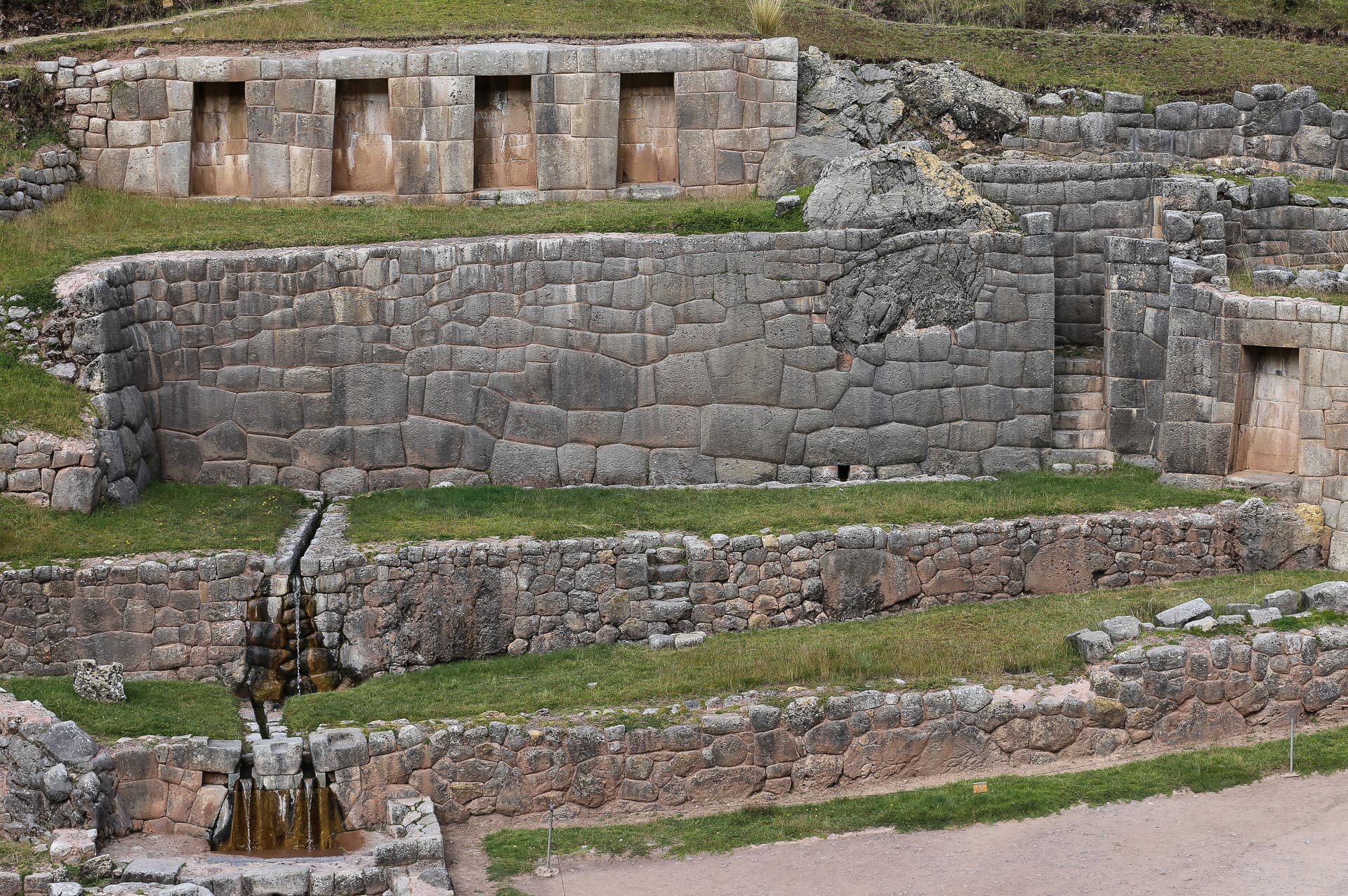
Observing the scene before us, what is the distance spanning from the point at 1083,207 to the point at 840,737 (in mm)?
9043

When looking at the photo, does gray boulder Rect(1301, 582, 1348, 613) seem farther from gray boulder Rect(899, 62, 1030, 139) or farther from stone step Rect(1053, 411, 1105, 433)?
gray boulder Rect(899, 62, 1030, 139)

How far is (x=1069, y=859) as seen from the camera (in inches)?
616

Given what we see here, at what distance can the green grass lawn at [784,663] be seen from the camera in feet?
58.0

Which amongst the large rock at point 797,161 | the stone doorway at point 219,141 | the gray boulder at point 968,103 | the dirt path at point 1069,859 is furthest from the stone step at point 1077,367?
the stone doorway at point 219,141

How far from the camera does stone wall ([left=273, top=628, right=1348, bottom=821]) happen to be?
16.8 metres

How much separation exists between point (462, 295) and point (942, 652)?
275 inches

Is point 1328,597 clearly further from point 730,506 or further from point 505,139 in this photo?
point 505,139

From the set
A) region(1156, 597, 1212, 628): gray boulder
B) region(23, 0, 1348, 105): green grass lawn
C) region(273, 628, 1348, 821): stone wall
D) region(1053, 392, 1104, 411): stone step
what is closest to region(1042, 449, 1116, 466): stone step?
region(1053, 392, 1104, 411): stone step

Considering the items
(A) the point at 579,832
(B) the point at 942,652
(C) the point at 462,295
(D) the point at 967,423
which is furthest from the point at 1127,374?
(A) the point at 579,832

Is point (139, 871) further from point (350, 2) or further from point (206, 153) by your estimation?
point (350, 2)

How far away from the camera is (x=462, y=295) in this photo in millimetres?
22094

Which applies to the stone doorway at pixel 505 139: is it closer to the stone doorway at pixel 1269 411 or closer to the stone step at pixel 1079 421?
the stone step at pixel 1079 421

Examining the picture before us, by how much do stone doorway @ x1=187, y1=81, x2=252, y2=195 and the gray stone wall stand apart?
9136 millimetres

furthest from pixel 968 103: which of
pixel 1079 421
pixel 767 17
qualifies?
pixel 1079 421
